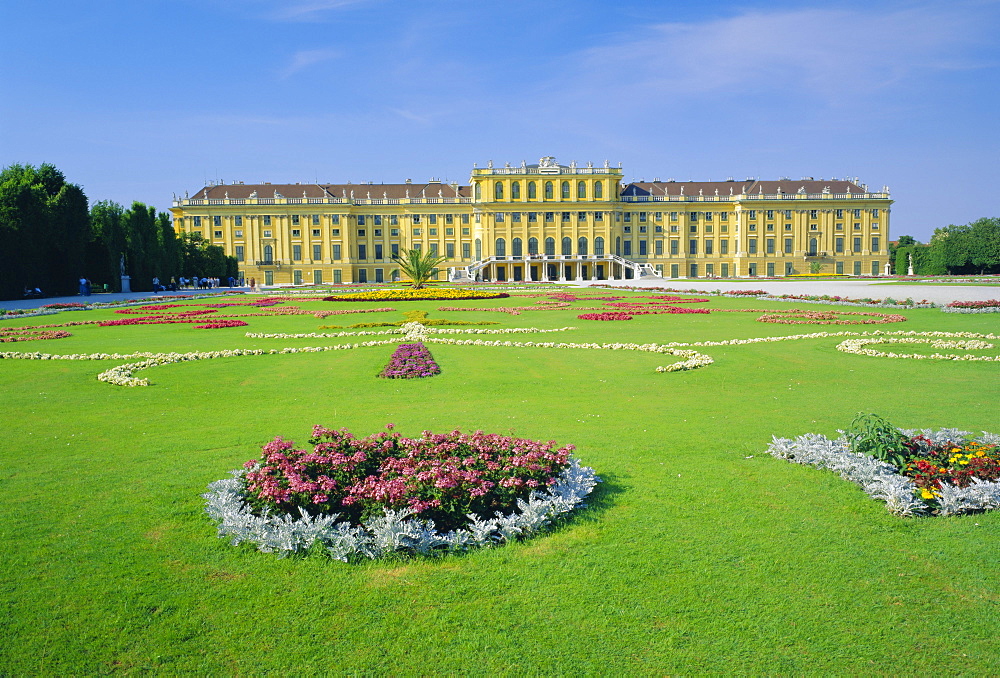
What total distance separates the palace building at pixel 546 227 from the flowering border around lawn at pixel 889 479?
276 ft

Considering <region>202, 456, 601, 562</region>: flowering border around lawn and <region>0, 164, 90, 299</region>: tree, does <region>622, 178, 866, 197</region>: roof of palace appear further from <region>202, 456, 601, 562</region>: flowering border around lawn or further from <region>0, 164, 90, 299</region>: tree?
<region>202, 456, 601, 562</region>: flowering border around lawn

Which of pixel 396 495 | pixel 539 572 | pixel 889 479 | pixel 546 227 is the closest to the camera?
pixel 539 572

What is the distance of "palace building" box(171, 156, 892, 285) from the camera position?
92812mm

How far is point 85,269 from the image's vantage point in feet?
162

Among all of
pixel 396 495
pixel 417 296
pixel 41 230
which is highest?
pixel 41 230

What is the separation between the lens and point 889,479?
219 inches

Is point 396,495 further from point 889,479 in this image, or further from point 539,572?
point 889,479

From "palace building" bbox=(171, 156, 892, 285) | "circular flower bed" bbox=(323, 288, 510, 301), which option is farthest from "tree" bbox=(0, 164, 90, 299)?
"palace building" bbox=(171, 156, 892, 285)

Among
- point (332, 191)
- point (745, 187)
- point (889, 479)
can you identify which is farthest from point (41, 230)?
point (745, 187)

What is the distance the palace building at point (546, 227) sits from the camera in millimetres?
92812

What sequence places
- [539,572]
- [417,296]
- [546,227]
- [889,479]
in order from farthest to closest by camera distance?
[546,227] → [417,296] → [889,479] → [539,572]

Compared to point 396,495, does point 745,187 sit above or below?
above

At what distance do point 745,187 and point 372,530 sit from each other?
10302cm

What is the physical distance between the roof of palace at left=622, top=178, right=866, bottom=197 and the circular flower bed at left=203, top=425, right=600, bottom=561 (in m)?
96.3
